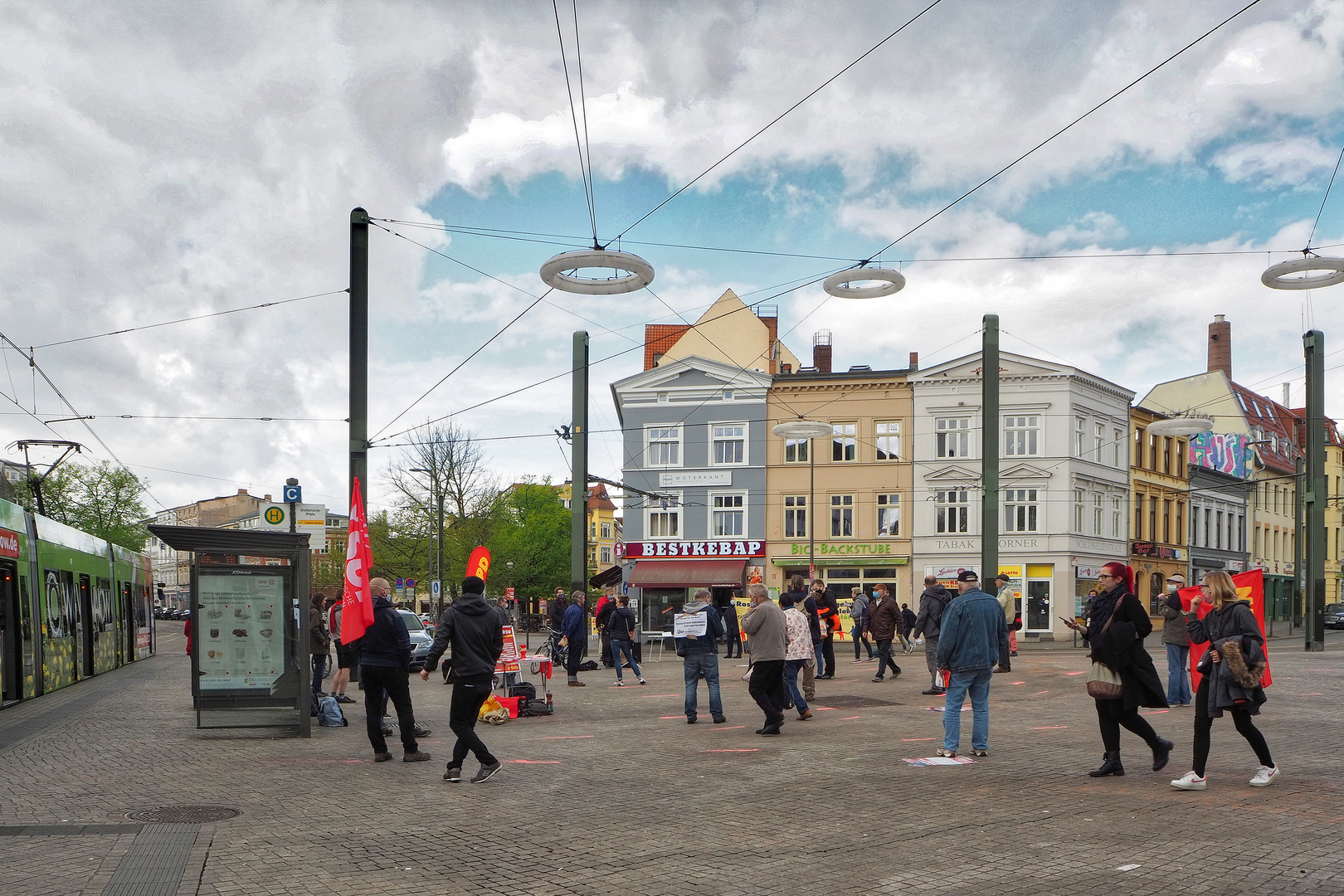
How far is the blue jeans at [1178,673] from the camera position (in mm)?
14957

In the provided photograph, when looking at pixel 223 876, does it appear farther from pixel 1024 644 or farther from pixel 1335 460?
pixel 1335 460

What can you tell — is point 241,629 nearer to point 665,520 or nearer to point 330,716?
point 330,716

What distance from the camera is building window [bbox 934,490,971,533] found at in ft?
150

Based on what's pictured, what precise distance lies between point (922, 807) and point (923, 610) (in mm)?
9154

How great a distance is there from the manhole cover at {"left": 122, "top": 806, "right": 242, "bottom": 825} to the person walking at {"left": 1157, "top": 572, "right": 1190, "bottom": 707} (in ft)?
36.2

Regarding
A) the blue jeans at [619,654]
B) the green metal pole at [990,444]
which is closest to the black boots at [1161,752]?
the blue jeans at [619,654]

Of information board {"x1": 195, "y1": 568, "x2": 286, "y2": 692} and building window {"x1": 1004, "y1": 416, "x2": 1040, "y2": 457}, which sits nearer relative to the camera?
information board {"x1": 195, "y1": 568, "x2": 286, "y2": 692}

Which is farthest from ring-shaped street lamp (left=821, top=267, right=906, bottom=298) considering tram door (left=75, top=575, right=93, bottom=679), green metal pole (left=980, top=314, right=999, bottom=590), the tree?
the tree

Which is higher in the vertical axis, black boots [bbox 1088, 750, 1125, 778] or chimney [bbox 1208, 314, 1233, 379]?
chimney [bbox 1208, 314, 1233, 379]

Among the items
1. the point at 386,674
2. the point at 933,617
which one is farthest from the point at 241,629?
the point at 933,617

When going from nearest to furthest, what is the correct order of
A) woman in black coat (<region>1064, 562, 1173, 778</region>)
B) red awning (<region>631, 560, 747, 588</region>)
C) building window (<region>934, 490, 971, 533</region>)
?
1. woman in black coat (<region>1064, 562, 1173, 778</region>)
2. building window (<region>934, 490, 971, 533</region>)
3. red awning (<region>631, 560, 747, 588</region>)

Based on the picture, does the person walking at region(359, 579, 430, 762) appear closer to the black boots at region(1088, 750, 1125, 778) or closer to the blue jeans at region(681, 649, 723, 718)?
the blue jeans at region(681, 649, 723, 718)

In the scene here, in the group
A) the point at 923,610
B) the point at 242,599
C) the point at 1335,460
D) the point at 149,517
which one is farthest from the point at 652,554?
the point at 149,517

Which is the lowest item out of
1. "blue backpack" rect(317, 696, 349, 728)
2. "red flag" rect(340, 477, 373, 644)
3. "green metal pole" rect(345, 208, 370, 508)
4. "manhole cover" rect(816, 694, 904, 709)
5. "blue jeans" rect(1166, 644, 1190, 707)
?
"manhole cover" rect(816, 694, 904, 709)
